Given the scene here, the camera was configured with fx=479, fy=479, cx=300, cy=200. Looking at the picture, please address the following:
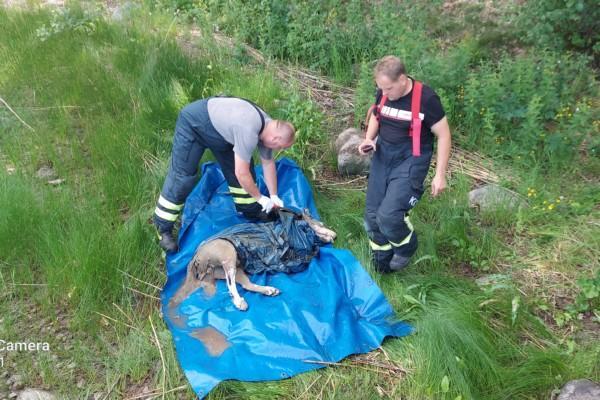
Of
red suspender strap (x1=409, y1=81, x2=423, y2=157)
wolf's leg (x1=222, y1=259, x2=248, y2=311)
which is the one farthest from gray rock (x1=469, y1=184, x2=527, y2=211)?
wolf's leg (x1=222, y1=259, x2=248, y2=311)

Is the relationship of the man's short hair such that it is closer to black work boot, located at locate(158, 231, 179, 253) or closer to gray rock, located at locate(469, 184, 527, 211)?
gray rock, located at locate(469, 184, 527, 211)

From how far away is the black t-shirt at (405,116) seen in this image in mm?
3111

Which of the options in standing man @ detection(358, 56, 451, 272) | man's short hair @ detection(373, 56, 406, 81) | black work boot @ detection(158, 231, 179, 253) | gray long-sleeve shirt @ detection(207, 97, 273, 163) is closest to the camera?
man's short hair @ detection(373, 56, 406, 81)

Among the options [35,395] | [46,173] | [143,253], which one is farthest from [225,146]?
[35,395]

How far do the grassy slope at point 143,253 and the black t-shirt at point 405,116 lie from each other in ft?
3.10

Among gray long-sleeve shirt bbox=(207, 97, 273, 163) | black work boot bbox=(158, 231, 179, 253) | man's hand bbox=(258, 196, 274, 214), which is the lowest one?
black work boot bbox=(158, 231, 179, 253)

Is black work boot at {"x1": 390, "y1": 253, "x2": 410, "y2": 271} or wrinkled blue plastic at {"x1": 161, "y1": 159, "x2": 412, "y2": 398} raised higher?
black work boot at {"x1": 390, "y1": 253, "x2": 410, "y2": 271}

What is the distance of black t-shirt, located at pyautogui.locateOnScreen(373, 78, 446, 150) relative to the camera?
10.2 ft

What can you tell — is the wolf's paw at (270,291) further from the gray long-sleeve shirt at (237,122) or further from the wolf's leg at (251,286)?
the gray long-sleeve shirt at (237,122)

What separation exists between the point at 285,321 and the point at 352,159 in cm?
199

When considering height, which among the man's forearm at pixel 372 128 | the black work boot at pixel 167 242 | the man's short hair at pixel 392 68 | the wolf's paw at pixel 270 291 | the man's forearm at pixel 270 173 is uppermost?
the man's short hair at pixel 392 68

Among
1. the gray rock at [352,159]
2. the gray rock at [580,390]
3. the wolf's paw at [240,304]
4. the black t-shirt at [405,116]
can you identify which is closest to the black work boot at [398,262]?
the black t-shirt at [405,116]

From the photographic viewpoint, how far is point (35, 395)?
9.35 feet

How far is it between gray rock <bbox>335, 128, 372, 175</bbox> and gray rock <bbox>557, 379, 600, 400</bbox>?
104 inches
